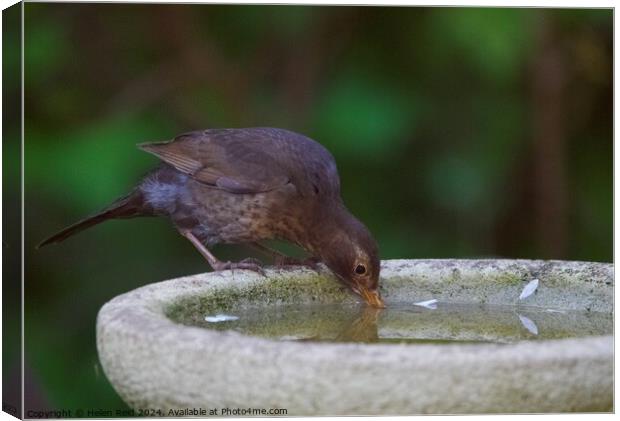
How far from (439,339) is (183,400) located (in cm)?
90

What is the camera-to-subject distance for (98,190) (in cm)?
568

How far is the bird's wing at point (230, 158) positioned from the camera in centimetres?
477

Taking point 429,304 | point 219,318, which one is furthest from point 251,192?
point 219,318

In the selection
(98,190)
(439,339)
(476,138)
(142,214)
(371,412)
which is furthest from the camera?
(476,138)

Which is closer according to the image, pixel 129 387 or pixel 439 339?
pixel 129 387

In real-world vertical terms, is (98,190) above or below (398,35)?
below

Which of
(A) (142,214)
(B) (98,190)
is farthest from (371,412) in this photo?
(B) (98,190)

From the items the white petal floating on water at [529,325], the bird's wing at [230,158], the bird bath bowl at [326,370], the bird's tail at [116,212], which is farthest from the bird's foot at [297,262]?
the bird bath bowl at [326,370]

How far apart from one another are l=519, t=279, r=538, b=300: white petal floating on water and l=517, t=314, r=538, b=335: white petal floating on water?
→ 0.57ft

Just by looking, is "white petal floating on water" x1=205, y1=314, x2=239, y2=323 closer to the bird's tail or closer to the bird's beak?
the bird's beak

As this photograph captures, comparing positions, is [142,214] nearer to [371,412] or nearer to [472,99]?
[472,99]

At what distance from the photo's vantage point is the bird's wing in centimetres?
477

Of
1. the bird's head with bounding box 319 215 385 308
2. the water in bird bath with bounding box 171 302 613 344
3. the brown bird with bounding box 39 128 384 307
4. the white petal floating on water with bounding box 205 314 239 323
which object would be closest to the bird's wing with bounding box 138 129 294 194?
the brown bird with bounding box 39 128 384 307

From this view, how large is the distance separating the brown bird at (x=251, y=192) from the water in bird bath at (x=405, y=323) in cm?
59
